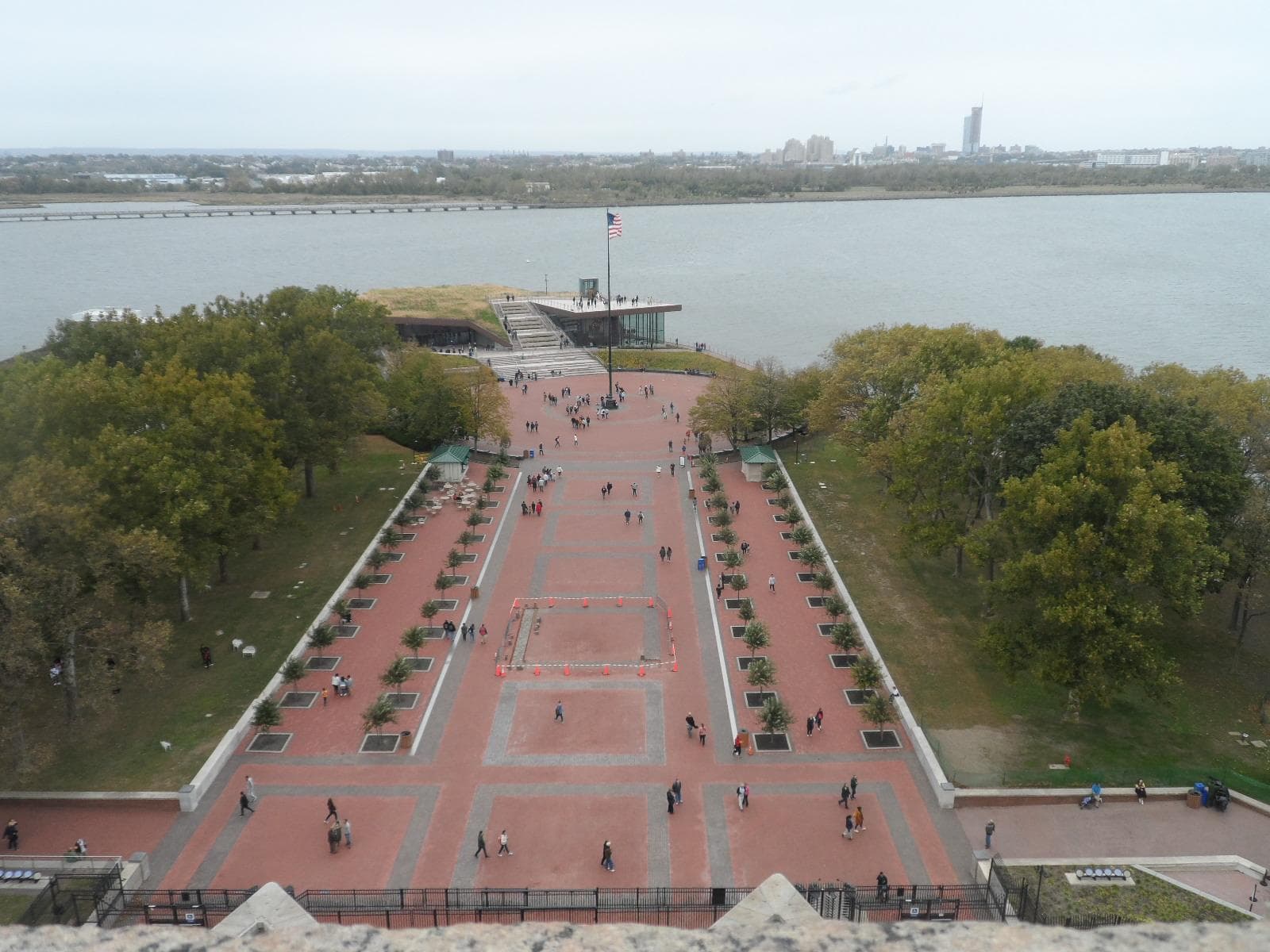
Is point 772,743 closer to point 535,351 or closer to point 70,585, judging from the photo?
point 70,585

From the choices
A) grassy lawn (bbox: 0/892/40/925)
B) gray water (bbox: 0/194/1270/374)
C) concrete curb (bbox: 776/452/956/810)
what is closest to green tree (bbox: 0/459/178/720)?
grassy lawn (bbox: 0/892/40/925)

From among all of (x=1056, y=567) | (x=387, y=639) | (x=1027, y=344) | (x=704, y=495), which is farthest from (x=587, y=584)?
(x=1027, y=344)

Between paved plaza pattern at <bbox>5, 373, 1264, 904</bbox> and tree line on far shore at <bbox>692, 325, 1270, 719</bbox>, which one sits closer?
paved plaza pattern at <bbox>5, 373, 1264, 904</bbox>

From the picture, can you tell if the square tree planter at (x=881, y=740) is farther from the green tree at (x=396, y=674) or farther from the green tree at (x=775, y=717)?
the green tree at (x=396, y=674)

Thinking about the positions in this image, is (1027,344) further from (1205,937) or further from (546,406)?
(1205,937)

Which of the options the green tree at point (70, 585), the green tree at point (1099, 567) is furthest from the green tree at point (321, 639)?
the green tree at point (1099, 567)

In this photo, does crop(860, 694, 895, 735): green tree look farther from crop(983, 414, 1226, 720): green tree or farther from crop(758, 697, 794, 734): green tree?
crop(983, 414, 1226, 720): green tree
